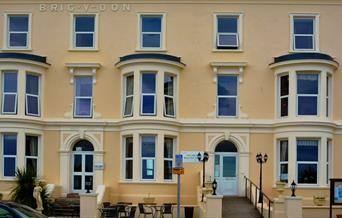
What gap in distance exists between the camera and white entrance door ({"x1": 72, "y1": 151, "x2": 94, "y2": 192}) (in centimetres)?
3309

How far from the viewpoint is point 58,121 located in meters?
32.9

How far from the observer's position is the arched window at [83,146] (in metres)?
33.3

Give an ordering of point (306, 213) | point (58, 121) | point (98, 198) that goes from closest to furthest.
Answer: point (306, 213) < point (98, 198) < point (58, 121)

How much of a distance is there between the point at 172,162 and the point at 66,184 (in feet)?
16.8

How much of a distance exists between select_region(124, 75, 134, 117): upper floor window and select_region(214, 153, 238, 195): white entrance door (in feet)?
15.4

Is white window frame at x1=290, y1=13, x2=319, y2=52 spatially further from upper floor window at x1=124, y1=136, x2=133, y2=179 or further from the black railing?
upper floor window at x1=124, y1=136, x2=133, y2=179

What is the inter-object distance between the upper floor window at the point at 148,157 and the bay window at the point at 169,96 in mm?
1485

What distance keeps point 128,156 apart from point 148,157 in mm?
1154

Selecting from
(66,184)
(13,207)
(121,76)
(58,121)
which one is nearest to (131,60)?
(121,76)

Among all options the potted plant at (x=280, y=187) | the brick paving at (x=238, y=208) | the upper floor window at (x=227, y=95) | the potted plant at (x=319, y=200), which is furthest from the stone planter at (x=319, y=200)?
the upper floor window at (x=227, y=95)

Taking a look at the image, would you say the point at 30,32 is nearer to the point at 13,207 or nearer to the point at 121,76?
the point at 121,76

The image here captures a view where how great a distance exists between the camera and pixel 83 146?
110 feet

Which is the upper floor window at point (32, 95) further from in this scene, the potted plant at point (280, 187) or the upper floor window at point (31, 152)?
the potted plant at point (280, 187)

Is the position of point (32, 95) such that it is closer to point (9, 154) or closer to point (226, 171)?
point (9, 154)
